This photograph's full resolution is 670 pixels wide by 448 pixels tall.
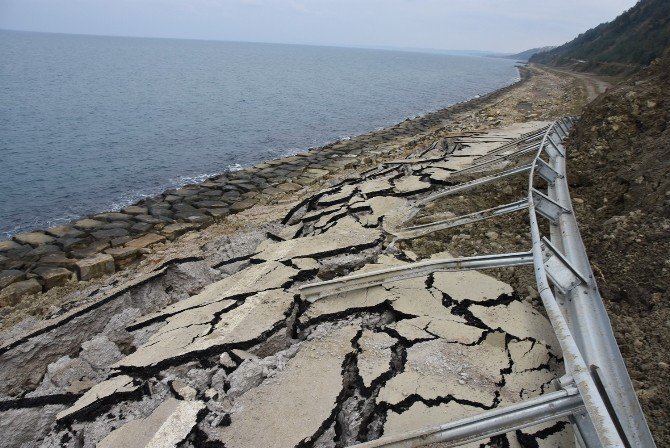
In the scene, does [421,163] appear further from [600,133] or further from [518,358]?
[518,358]

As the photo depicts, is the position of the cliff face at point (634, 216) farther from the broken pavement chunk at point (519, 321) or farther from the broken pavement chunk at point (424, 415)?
the broken pavement chunk at point (424, 415)

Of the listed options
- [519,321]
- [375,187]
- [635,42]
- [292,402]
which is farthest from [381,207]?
[635,42]

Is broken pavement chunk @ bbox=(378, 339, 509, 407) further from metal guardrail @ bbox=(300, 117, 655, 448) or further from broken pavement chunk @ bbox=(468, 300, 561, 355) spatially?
metal guardrail @ bbox=(300, 117, 655, 448)

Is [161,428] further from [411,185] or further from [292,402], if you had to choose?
[411,185]

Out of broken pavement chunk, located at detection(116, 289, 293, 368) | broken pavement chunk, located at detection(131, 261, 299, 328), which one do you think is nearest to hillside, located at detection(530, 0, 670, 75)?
broken pavement chunk, located at detection(131, 261, 299, 328)

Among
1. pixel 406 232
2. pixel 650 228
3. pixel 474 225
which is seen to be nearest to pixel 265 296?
pixel 406 232
